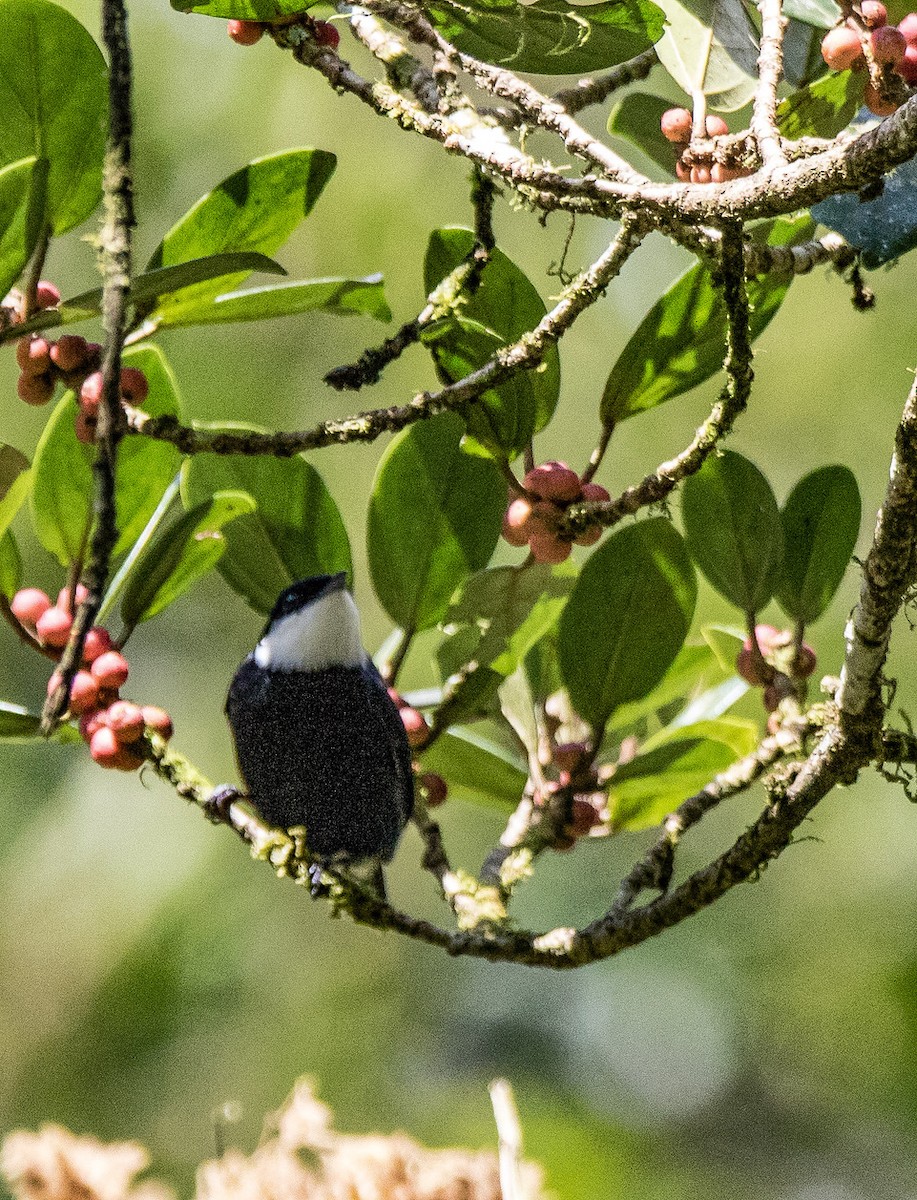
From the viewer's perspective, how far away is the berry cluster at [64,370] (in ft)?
6.17

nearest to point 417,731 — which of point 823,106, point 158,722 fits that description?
point 158,722

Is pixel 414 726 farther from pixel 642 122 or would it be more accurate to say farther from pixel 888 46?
Answer: pixel 888 46

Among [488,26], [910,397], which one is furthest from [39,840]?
[910,397]

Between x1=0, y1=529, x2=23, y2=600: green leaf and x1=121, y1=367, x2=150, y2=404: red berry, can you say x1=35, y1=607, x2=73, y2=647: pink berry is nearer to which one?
x1=0, y1=529, x2=23, y2=600: green leaf

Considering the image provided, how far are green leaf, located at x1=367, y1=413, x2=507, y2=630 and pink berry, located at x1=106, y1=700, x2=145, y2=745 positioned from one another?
0.52 meters

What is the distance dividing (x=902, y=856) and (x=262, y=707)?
7.36 feet

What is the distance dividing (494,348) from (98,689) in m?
0.75

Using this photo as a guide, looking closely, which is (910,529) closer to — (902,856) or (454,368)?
(454,368)

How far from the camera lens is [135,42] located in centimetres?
468

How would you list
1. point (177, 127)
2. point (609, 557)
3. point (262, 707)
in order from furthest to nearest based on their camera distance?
point (177, 127) < point (262, 707) < point (609, 557)

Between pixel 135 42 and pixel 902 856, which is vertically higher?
pixel 135 42

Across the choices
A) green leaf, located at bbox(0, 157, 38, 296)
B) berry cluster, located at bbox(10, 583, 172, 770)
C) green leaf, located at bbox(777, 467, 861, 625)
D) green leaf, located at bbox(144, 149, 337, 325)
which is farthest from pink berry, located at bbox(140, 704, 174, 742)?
green leaf, located at bbox(777, 467, 861, 625)

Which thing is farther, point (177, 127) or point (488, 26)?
point (177, 127)

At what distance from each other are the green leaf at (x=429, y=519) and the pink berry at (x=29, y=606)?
53 centimetres
